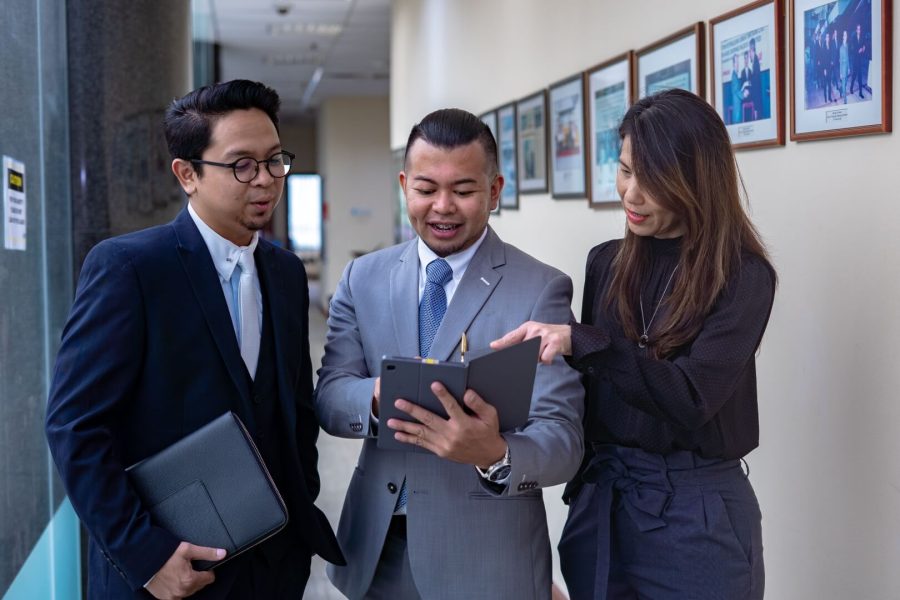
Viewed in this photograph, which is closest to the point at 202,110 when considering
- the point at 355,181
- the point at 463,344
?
the point at 463,344

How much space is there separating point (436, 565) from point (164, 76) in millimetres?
2872

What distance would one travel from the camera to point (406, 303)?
2115 millimetres

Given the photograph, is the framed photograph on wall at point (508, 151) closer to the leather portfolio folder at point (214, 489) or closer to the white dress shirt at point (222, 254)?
the white dress shirt at point (222, 254)

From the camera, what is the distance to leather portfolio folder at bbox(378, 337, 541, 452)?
1690mm

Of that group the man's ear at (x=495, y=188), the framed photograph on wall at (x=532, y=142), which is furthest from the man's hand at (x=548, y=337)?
the framed photograph on wall at (x=532, y=142)

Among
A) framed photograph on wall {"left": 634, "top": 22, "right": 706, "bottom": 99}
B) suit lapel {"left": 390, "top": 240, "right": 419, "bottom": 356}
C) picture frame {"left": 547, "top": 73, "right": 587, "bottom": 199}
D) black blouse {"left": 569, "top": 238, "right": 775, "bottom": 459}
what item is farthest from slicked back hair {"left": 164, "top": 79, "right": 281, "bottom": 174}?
picture frame {"left": 547, "top": 73, "right": 587, "bottom": 199}

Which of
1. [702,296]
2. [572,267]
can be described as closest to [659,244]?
[702,296]

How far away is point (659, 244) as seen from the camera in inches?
85.4

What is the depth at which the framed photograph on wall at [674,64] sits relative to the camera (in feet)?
11.0

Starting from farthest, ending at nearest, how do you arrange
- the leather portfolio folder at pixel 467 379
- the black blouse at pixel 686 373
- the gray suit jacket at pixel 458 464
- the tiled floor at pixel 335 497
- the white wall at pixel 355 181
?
the white wall at pixel 355 181 < the tiled floor at pixel 335 497 < the gray suit jacket at pixel 458 464 < the black blouse at pixel 686 373 < the leather portfolio folder at pixel 467 379

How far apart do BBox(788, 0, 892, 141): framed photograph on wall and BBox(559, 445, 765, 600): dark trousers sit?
0.97 meters

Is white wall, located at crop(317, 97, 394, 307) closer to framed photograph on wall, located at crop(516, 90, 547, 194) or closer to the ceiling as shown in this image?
the ceiling

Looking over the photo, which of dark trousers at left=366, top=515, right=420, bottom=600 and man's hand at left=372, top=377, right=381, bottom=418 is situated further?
dark trousers at left=366, top=515, right=420, bottom=600

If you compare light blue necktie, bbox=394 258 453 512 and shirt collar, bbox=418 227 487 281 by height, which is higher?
shirt collar, bbox=418 227 487 281
